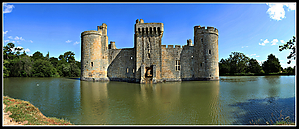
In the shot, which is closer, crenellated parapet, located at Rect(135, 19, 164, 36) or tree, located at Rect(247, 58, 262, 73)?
crenellated parapet, located at Rect(135, 19, 164, 36)

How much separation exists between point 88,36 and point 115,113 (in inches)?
906

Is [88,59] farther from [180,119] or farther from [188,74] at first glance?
[180,119]

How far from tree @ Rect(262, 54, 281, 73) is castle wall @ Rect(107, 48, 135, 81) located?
5016 centimetres

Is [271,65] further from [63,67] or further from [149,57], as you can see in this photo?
[63,67]

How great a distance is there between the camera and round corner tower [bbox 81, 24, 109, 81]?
26.5 metres

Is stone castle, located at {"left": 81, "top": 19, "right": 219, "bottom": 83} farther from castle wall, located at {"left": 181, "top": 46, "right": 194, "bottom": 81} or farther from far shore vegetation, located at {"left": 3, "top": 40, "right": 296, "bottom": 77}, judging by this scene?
far shore vegetation, located at {"left": 3, "top": 40, "right": 296, "bottom": 77}

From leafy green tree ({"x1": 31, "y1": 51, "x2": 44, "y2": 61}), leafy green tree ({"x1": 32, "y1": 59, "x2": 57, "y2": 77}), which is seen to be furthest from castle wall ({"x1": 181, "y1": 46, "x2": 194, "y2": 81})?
leafy green tree ({"x1": 31, "y1": 51, "x2": 44, "y2": 61})

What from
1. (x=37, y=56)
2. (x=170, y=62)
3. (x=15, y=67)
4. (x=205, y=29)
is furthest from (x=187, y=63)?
(x=37, y=56)

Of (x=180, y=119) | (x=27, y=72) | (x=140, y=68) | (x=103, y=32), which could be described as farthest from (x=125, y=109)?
(x=27, y=72)

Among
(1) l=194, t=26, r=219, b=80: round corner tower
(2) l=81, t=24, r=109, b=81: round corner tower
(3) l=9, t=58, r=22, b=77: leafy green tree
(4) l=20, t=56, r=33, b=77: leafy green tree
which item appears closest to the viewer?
(1) l=194, t=26, r=219, b=80: round corner tower

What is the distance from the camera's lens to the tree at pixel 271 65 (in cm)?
4775

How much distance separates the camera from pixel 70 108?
8.18m

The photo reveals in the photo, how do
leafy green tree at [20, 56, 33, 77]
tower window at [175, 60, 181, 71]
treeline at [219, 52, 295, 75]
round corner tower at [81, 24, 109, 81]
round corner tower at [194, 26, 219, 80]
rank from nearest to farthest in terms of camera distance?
Result: round corner tower at [194, 26, 219, 80], tower window at [175, 60, 181, 71], round corner tower at [81, 24, 109, 81], leafy green tree at [20, 56, 33, 77], treeline at [219, 52, 295, 75]

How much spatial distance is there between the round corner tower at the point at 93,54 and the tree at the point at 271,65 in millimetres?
54664
